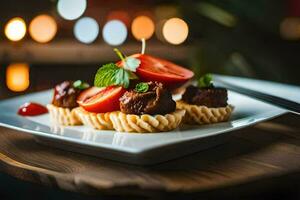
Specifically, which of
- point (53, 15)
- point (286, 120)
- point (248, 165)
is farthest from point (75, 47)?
point (248, 165)

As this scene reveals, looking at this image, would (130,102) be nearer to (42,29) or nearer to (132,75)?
(132,75)

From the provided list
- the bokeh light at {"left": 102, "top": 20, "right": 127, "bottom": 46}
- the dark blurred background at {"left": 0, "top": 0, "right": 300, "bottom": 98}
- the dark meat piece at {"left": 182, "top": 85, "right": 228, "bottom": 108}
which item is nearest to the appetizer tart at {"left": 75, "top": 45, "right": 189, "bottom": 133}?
the dark meat piece at {"left": 182, "top": 85, "right": 228, "bottom": 108}

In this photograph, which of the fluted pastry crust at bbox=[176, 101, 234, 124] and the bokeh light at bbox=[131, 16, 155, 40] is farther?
the bokeh light at bbox=[131, 16, 155, 40]

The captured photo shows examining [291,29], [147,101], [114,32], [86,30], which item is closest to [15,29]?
[86,30]

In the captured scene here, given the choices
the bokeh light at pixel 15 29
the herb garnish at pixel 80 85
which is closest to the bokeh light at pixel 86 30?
the bokeh light at pixel 15 29

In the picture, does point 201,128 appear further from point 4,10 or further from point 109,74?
point 4,10

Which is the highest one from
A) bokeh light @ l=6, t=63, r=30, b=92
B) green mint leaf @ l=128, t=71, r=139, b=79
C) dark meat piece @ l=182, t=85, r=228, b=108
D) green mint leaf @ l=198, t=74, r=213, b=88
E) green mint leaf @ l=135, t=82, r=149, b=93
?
green mint leaf @ l=128, t=71, r=139, b=79

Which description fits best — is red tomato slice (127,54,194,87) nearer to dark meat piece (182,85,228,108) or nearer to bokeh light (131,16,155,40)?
dark meat piece (182,85,228,108)

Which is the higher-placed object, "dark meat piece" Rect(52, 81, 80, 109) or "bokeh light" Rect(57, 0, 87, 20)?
"dark meat piece" Rect(52, 81, 80, 109)
